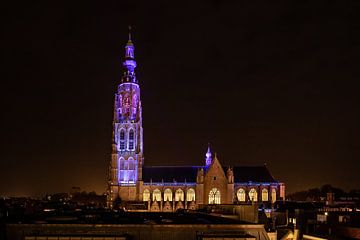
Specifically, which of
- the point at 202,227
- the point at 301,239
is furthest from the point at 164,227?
the point at 301,239

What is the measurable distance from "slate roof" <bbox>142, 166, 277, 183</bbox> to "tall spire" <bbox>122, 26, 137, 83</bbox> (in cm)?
2866

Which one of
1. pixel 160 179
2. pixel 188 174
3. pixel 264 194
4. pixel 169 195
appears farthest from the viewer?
pixel 188 174

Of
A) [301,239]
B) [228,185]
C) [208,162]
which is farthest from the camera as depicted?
[208,162]

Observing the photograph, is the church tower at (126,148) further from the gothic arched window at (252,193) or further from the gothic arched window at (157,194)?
the gothic arched window at (252,193)

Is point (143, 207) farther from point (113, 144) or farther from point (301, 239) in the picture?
point (301, 239)

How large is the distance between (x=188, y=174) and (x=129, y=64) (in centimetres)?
4001

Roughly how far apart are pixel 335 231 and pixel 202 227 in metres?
30.8

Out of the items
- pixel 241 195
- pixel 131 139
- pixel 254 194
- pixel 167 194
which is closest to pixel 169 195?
pixel 167 194

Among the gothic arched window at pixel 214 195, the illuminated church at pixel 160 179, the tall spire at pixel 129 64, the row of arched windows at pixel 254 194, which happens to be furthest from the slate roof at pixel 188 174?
the tall spire at pixel 129 64

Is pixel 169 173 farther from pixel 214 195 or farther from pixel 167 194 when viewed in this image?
pixel 214 195

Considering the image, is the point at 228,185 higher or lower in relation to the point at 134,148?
lower

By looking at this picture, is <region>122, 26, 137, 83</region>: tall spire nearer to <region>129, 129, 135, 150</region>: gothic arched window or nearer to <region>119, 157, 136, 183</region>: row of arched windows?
<region>129, 129, 135, 150</region>: gothic arched window

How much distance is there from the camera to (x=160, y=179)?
547 ft

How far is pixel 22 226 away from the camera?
47438 millimetres
